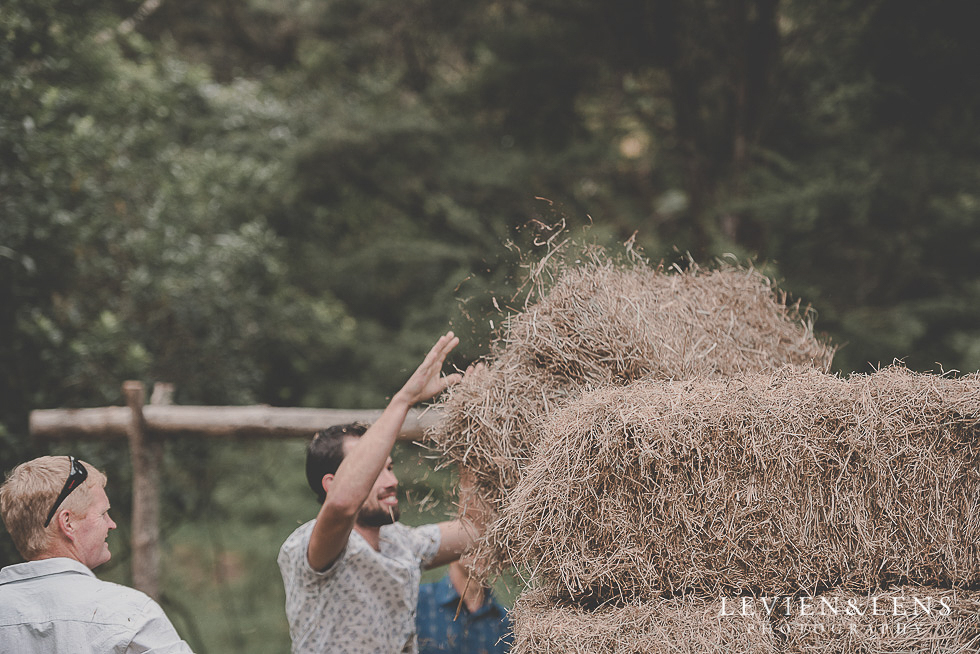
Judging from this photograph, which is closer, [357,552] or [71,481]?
[71,481]

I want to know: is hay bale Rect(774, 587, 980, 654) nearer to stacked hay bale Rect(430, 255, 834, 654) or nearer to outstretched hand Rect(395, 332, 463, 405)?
stacked hay bale Rect(430, 255, 834, 654)

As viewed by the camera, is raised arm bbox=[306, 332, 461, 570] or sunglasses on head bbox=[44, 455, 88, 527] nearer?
sunglasses on head bbox=[44, 455, 88, 527]

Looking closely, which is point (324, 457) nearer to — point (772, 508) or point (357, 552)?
point (357, 552)

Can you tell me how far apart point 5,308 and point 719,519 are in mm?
4743

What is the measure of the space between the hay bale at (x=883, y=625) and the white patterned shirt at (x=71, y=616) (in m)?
1.69

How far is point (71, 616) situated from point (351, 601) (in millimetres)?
848

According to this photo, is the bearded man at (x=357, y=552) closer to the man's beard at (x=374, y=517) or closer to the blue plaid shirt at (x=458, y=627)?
the man's beard at (x=374, y=517)

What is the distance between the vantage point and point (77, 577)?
6.51 ft

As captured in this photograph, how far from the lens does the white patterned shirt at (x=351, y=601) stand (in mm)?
2375

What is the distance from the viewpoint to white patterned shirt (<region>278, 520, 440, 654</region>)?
2.38 meters

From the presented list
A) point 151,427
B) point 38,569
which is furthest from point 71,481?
point 151,427

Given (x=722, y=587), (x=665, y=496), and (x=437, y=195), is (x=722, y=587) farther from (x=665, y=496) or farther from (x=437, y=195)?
(x=437, y=195)

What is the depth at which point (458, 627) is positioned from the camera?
2871mm

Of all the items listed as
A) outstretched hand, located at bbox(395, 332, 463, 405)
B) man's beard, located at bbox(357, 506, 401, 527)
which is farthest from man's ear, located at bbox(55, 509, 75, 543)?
outstretched hand, located at bbox(395, 332, 463, 405)
